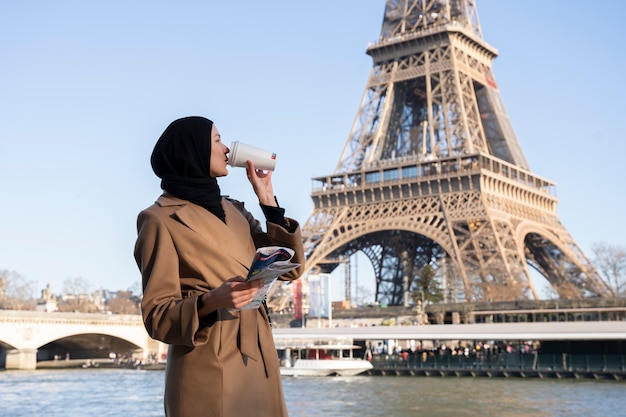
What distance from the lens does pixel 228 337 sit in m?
2.61

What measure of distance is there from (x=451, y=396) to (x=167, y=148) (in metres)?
21.8

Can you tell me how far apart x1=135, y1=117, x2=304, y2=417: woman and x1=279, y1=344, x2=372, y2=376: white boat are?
3463cm

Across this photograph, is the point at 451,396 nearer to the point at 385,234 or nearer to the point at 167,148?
the point at 167,148

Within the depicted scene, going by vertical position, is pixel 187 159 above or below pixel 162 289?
above

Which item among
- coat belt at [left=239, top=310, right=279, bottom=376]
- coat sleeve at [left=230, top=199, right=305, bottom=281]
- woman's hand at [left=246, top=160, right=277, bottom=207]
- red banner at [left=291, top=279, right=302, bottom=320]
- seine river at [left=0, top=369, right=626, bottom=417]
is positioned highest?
red banner at [left=291, top=279, right=302, bottom=320]

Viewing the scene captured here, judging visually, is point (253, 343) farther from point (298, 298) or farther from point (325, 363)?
point (298, 298)

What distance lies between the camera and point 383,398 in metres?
23.3

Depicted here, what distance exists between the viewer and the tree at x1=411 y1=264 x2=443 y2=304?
48.3 meters

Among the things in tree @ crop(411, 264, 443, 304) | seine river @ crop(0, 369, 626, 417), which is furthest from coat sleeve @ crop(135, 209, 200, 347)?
tree @ crop(411, 264, 443, 304)

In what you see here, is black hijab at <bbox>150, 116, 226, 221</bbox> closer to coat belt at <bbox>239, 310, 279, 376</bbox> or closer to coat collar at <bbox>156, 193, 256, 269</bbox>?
coat collar at <bbox>156, 193, 256, 269</bbox>

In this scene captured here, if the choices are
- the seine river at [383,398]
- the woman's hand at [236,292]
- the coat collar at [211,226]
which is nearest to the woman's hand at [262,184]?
the coat collar at [211,226]

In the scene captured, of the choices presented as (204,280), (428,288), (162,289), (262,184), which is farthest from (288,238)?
(428,288)

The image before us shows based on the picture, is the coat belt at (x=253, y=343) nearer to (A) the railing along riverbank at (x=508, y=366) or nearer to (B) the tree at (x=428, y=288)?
(A) the railing along riverbank at (x=508, y=366)

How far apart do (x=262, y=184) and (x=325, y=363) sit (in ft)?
116
